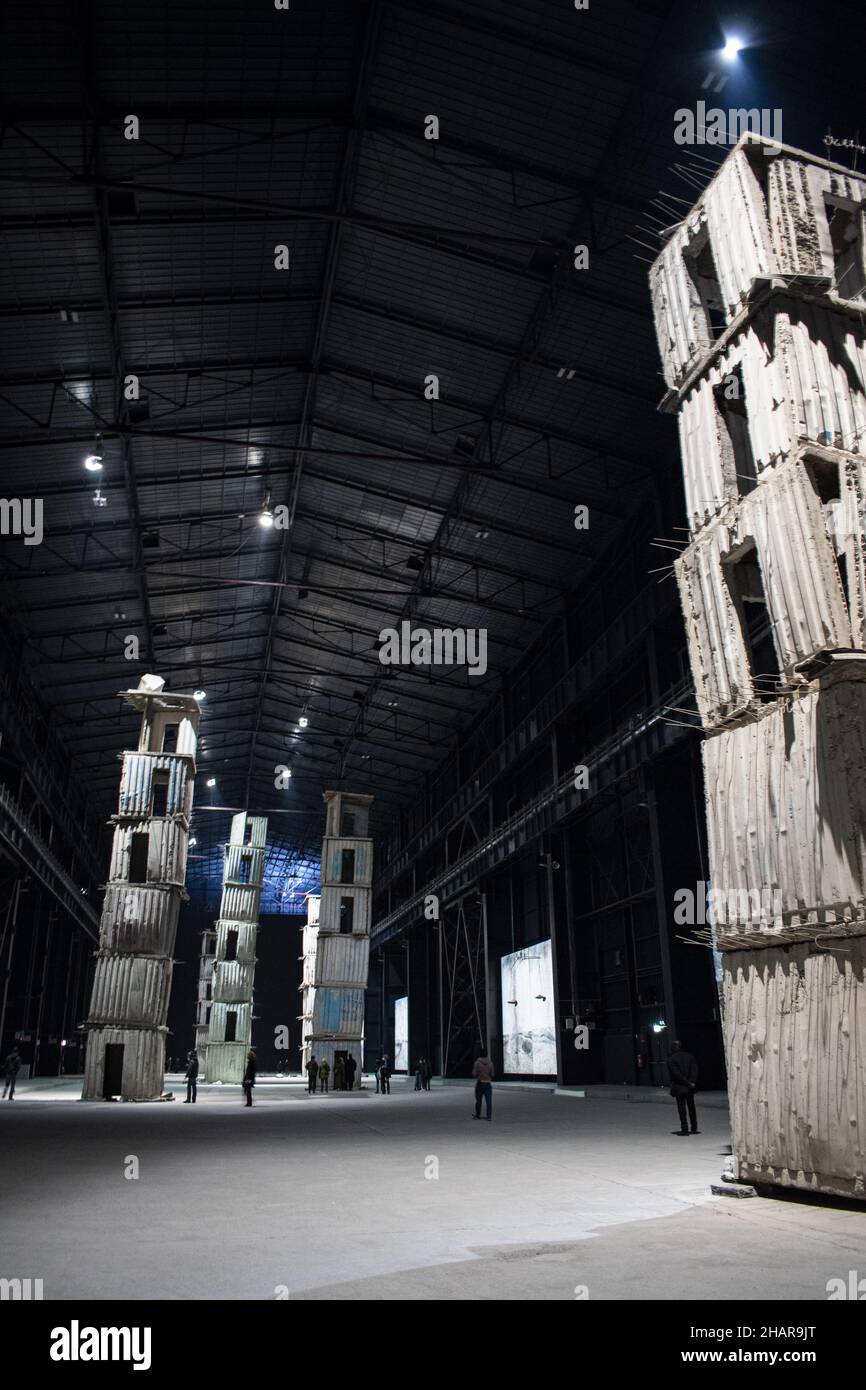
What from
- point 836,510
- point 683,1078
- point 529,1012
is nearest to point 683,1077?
point 683,1078

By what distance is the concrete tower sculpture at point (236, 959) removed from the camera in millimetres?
41469

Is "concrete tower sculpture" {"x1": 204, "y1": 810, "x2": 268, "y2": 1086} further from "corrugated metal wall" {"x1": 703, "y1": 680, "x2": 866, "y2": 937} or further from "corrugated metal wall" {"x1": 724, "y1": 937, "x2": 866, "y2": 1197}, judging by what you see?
"corrugated metal wall" {"x1": 703, "y1": 680, "x2": 866, "y2": 937}

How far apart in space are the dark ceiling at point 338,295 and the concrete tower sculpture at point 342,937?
8922 millimetres

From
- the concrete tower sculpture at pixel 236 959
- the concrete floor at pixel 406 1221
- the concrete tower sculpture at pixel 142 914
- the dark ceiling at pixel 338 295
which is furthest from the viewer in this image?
the concrete tower sculpture at pixel 236 959

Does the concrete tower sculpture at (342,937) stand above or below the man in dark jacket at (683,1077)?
above

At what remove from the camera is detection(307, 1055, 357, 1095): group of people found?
1273 inches

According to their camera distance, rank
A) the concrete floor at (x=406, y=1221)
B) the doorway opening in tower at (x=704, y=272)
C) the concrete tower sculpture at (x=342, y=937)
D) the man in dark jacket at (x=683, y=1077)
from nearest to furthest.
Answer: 1. the concrete floor at (x=406, y=1221)
2. the doorway opening in tower at (x=704, y=272)
3. the man in dark jacket at (x=683, y=1077)
4. the concrete tower sculpture at (x=342, y=937)

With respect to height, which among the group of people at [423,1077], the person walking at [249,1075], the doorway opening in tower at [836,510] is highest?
the doorway opening in tower at [836,510]

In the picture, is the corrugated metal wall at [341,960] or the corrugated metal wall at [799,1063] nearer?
the corrugated metal wall at [799,1063]

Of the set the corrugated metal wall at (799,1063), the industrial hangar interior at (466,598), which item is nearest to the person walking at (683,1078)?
the industrial hangar interior at (466,598)

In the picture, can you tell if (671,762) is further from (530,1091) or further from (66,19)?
(66,19)

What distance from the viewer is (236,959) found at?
42.3 meters

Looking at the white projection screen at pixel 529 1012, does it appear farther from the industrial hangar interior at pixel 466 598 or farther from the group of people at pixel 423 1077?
the group of people at pixel 423 1077
